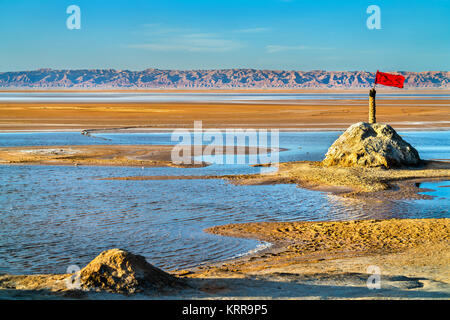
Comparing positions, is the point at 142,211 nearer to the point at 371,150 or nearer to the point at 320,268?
the point at 320,268

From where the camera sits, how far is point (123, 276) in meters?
6.97

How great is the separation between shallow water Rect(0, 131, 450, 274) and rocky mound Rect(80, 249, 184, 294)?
1.73 meters

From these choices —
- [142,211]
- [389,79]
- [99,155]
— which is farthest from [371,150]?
[99,155]

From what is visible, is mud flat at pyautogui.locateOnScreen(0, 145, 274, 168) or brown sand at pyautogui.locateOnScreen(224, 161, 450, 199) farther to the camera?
mud flat at pyautogui.locateOnScreen(0, 145, 274, 168)

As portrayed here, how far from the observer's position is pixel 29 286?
7.12 metres

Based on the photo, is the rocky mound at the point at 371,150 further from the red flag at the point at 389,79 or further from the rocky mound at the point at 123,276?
the rocky mound at the point at 123,276

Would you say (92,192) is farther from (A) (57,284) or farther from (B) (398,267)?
(B) (398,267)

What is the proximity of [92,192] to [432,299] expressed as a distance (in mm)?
10439

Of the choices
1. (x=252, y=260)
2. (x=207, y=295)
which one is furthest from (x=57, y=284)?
(x=252, y=260)

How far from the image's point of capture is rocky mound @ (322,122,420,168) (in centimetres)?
1870

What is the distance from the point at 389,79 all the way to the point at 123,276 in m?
17.3

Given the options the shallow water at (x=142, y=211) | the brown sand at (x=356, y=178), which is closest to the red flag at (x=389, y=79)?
the brown sand at (x=356, y=178)

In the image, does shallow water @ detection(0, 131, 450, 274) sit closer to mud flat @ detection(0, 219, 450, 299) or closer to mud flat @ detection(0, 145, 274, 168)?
mud flat @ detection(0, 219, 450, 299)

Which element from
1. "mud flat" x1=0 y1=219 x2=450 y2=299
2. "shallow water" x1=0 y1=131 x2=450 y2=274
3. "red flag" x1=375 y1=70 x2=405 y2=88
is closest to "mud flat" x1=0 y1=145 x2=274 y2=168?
"shallow water" x1=0 y1=131 x2=450 y2=274
